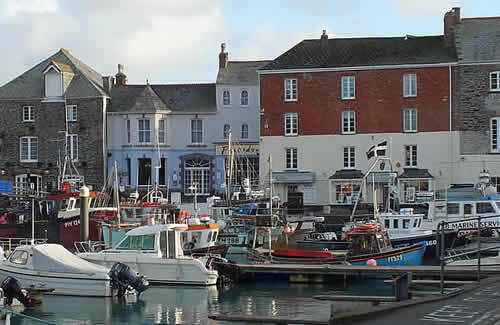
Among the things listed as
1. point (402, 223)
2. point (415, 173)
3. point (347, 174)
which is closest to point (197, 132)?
point (347, 174)

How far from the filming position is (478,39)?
50.0 metres

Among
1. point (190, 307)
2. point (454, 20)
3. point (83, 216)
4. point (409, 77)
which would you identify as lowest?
point (190, 307)

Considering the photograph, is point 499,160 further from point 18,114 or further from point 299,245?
point 18,114

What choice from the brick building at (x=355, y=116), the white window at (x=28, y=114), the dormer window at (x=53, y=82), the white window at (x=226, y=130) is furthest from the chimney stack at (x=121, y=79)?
the brick building at (x=355, y=116)

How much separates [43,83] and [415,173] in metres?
26.7

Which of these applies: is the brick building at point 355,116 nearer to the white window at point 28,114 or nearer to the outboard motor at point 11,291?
the white window at point 28,114

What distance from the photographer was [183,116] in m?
57.3

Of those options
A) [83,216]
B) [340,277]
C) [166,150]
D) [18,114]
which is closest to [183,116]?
[166,150]

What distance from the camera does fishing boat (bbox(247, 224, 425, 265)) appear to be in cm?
3089

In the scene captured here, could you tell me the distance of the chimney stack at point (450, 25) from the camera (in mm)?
50844

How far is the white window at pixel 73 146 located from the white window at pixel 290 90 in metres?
15.3

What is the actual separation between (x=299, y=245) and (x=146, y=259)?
7.06 metres

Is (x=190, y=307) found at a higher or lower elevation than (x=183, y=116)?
lower

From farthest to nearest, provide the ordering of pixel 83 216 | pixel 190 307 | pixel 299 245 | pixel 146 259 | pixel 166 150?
pixel 166 150, pixel 83 216, pixel 299 245, pixel 146 259, pixel 190 307
